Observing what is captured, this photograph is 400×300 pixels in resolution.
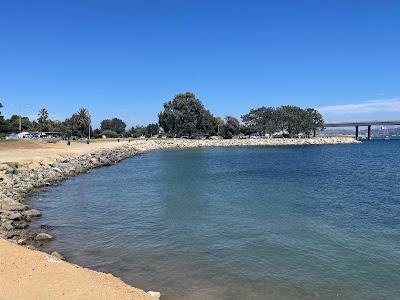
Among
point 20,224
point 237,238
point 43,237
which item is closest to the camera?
point 43,237

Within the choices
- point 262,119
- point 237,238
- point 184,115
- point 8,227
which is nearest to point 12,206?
point 8,227

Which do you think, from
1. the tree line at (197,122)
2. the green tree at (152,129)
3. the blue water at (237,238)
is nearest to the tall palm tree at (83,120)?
the tree line at (197,122)

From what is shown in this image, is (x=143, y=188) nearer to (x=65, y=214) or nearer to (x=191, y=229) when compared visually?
(x=65, y=214)

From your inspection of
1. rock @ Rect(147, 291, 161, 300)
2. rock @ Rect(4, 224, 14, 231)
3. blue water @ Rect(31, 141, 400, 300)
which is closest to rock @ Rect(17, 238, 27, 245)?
blue water @ Rect(31, 141, 400, 300)

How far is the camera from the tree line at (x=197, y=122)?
5866 inches

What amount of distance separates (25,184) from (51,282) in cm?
2672

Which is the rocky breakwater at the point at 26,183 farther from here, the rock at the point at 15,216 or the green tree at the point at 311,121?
the green tree at the point at 311,121

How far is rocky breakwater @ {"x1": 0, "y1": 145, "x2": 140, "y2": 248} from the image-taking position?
2061 centimetres

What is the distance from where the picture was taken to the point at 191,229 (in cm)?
2264

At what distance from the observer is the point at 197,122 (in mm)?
154125

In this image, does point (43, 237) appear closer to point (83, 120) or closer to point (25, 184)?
point (25, 184)

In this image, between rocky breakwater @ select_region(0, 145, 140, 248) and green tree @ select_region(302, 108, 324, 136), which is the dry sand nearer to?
rocky breakwater @ select_region(0, 145, 140, 248)

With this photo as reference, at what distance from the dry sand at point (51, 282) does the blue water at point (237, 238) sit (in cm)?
181

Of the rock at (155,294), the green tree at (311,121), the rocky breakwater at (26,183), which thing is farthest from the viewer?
the green tree at (311,121)
